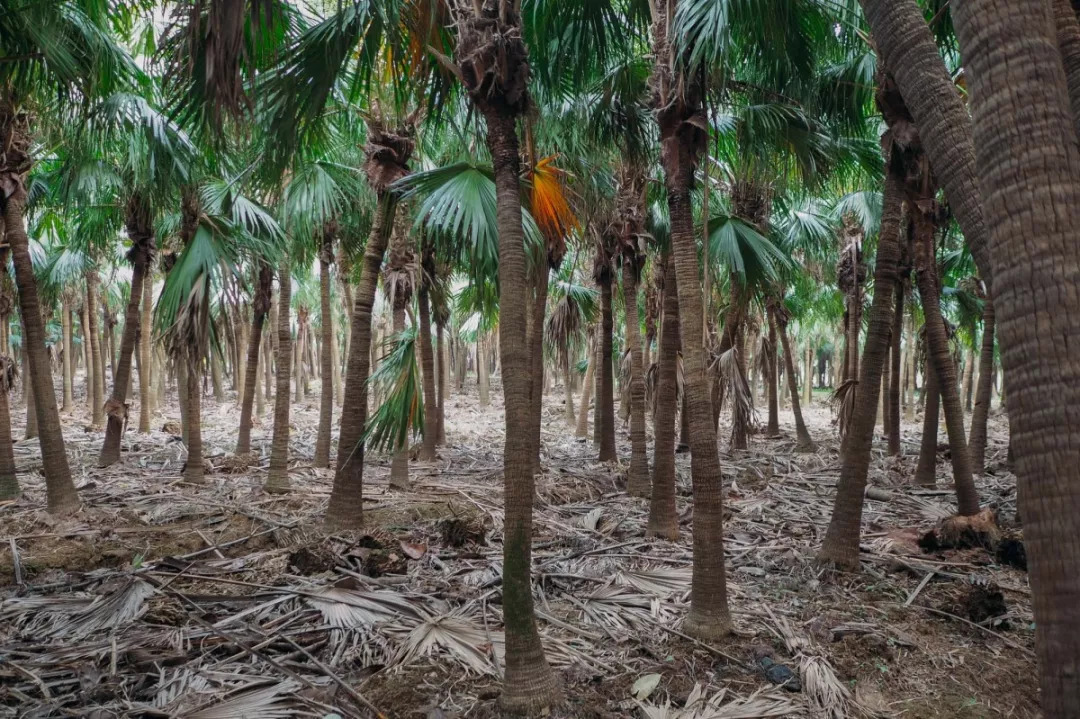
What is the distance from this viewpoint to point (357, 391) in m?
7.25

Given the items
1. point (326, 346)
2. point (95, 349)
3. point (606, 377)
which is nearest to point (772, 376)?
point (606, 377)

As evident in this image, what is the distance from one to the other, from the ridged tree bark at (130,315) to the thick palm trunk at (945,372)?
11.4m

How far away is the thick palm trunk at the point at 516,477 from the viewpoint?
142 inches

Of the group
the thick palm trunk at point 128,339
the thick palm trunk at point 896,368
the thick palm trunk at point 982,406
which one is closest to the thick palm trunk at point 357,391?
the thick palm trunk at point 128,339

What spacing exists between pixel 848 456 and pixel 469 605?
3.62 metres

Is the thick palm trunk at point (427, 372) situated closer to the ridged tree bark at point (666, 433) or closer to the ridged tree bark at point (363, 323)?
the ridged tree bark at point (363, 323)

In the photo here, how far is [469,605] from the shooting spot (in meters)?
5.12

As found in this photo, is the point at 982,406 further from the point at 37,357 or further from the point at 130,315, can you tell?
the point at 130,315

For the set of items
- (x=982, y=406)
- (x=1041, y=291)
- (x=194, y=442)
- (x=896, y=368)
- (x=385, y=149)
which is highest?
(x=385, y=149)

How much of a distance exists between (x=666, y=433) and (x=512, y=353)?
3.64m

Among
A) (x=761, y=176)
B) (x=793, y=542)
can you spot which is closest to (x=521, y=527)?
(x=793, y=542)

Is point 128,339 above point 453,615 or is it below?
above

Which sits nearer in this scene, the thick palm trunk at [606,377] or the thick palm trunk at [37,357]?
the thick palm trunk at [37,357]

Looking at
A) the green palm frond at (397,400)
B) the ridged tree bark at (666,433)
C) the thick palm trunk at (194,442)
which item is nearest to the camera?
the ridged tree bark at (666,433)
